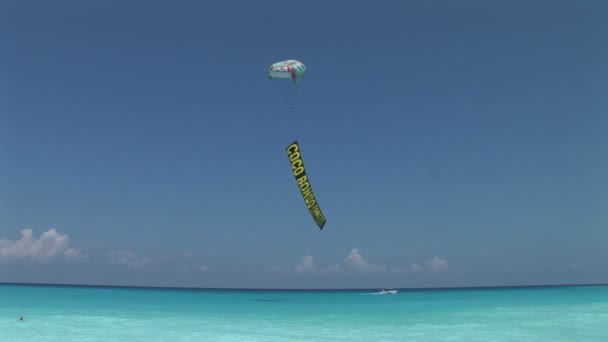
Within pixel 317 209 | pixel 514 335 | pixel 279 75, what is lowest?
pixel 514 335

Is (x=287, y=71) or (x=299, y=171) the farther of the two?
(x=287, y=71)

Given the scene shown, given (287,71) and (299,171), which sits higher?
(287,71)

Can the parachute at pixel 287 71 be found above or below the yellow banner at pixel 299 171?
above

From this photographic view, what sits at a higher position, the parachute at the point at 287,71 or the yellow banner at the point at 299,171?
the parachute at the point at 287,71

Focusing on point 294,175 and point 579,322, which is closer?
point 294,175

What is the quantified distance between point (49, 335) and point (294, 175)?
1534 centimetres

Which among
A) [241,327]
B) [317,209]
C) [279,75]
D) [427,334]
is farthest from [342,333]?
[279,75]

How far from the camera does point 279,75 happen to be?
62.0 ft

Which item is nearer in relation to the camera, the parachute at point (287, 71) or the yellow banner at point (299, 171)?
the yellow banner at point (299, 171)

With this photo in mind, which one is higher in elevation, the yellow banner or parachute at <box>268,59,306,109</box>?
parachute at <box>268,59,306,109</box>

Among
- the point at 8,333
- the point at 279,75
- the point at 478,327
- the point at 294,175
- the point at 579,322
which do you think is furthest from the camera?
the point at 579,322

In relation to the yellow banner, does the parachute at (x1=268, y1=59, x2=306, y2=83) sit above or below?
above

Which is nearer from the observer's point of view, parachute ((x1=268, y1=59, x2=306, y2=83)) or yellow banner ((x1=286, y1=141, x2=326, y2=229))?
yellow banner ((x1=286, y1=141, x2=326, y2=229))

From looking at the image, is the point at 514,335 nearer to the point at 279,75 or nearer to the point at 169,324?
the point at 279,75
